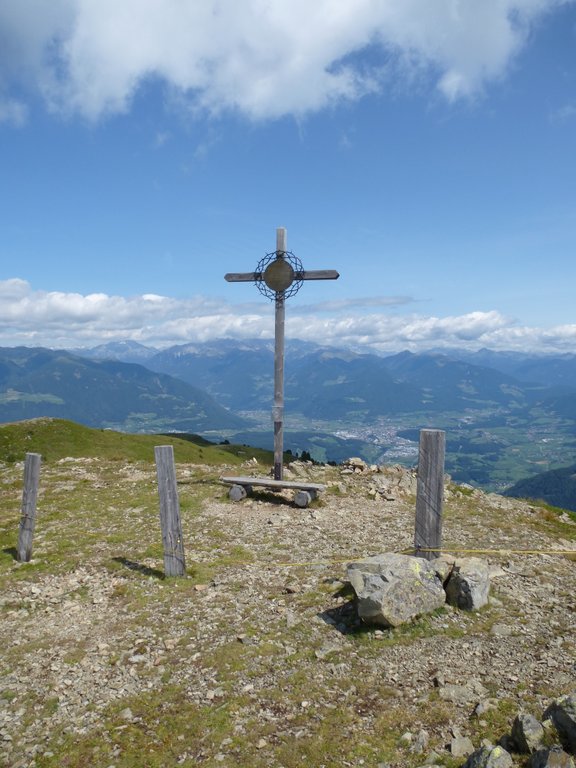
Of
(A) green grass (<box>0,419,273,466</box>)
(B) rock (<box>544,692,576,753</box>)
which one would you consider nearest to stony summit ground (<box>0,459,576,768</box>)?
(B) rock (<box>544,692,576,753</box>)

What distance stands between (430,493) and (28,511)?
1244 cm

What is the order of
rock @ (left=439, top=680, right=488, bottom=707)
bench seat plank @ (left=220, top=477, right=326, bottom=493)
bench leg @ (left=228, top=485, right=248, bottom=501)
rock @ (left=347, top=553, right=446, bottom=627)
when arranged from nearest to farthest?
rock @ (left=439, top=680, right=488, bottom=707) → rock @ (left=347, top=553, right=446, bottom=627) → bench seat plank @ (left=220, top=477, right=326, bottom=493) → bench leg @ (left=228, top=485, right=248, bottom=501)

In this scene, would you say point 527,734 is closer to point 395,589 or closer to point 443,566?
point 395,589

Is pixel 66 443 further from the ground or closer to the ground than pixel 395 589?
closer to the ground

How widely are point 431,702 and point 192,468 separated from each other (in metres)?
23.8

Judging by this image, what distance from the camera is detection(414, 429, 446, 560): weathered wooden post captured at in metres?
11.0

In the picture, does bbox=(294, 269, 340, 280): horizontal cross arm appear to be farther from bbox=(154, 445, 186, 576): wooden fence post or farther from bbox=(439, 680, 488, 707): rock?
bbox=(439, 680, 488, 707): rock

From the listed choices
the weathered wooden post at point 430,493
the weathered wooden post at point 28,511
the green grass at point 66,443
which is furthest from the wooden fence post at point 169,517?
the green grass at point 66,443

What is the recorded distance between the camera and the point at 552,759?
16.8 feet

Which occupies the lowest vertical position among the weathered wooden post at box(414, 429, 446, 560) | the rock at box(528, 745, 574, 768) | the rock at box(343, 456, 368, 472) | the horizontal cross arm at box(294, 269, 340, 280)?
the rock at box(343, 456, 368, 472)

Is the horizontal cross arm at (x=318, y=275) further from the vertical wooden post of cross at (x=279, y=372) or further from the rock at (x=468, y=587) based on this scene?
the rock at (x=468, y=587)

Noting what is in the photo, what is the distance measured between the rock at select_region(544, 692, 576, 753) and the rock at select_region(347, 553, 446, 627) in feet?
12.4

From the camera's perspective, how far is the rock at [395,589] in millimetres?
9445

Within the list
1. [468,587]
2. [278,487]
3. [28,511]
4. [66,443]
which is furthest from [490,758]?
[66,443]
